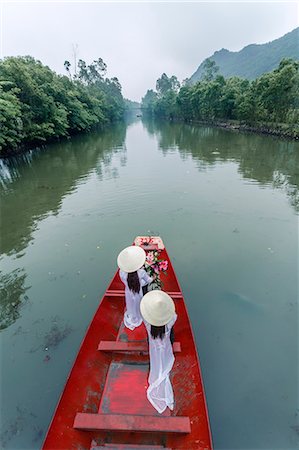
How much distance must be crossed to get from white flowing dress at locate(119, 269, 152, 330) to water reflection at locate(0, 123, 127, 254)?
207 inches

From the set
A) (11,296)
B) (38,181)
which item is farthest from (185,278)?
(38,181)

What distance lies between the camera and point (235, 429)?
3457mm

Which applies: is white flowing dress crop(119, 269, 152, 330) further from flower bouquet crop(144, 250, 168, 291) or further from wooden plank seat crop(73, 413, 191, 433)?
wooden plank seat crop(73, 413, 191, 433)

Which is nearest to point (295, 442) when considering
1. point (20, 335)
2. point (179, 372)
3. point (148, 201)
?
point (179, 372)

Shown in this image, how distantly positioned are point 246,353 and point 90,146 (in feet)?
86.5

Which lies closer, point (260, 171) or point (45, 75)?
point (260, 171)

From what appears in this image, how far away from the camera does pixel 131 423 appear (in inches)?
114

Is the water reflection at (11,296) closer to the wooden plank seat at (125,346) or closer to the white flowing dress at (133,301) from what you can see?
the wooden plank seat at (125,346)

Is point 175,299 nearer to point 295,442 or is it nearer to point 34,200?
point 295,442

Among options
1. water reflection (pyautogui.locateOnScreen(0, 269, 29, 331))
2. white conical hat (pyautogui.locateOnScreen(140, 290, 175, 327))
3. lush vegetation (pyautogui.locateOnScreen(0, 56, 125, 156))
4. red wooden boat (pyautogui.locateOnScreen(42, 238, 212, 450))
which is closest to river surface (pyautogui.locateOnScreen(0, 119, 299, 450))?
water reflection (pyautogui.locateOnScreen(0, 269, 29, 331))

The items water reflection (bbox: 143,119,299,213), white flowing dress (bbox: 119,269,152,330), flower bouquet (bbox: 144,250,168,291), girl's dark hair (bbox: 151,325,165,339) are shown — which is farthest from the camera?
water reflection (bbox: 143,119,299,213)

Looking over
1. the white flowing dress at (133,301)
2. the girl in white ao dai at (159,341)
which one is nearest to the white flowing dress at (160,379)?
the girl in white ao dai at (159,341)

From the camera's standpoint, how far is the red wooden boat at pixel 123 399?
2.83 metres

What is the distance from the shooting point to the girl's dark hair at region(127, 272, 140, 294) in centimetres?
386
